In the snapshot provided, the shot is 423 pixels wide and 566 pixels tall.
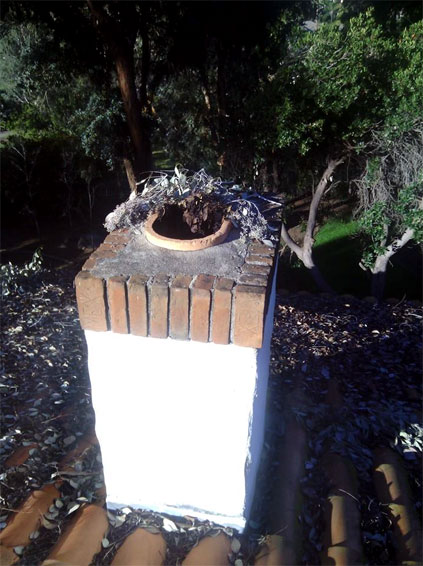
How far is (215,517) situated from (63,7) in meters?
7.38

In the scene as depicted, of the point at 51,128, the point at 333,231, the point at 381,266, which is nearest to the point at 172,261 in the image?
the point at 381,266

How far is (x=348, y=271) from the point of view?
311 inches

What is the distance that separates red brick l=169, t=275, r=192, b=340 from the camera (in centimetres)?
121

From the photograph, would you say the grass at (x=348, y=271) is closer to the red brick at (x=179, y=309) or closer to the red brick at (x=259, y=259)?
the red brick at (x=259, y=259)

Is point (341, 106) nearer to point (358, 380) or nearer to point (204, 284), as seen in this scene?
point (358, 380)

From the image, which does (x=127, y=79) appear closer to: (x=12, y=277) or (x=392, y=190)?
(x=12, y=277)

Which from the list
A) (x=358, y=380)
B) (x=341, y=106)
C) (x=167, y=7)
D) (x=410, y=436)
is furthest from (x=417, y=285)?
(x=167, y=7)

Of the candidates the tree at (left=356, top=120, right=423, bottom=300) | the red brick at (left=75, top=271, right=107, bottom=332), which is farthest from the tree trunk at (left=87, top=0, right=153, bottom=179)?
the red brick at (left=75, top=271, right=107, bottom=332)

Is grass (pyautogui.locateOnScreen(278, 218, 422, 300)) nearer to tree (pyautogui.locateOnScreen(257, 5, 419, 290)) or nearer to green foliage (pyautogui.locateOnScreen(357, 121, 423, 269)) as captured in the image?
green foliage (pyautogui.locateOnScreen(357, 121, 423, 269))

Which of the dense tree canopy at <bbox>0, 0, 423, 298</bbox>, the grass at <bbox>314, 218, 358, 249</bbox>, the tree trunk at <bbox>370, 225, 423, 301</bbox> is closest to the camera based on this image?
the dense tree canopy at <bbox>0, 0, 423, 298</bbox>

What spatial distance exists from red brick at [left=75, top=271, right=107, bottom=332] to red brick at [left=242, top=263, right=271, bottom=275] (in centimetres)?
44

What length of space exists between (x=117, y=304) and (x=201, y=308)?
252 mm

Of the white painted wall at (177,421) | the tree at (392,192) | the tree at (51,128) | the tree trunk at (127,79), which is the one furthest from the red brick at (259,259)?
the tree at (51,128)

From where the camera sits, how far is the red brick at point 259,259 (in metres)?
1.40
